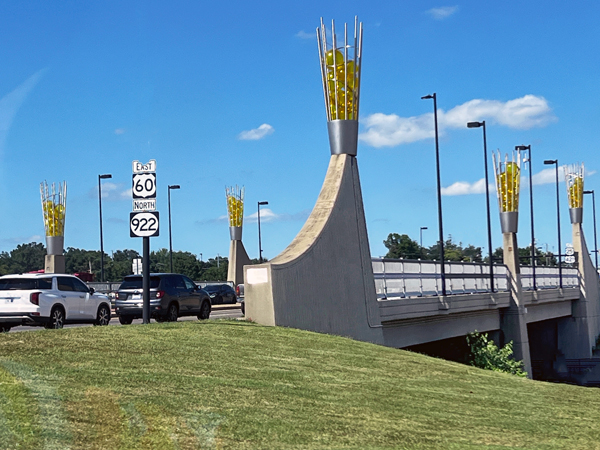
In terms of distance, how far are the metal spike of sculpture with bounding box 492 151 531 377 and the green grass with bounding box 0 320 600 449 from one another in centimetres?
2149

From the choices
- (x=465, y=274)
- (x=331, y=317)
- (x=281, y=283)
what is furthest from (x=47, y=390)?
(x=465, y=274)

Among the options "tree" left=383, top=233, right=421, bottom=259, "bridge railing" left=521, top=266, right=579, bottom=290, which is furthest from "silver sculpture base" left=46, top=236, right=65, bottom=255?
"tree" left=383, top=233, right=421, bottom=259

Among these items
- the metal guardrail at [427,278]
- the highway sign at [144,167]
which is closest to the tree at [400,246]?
the metal guardrail at [427,278]

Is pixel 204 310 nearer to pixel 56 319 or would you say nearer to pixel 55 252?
pixel 56 319

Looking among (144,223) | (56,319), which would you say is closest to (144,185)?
(144,223)

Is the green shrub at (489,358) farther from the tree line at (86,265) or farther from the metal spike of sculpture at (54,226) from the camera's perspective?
the tree line at (86,265)

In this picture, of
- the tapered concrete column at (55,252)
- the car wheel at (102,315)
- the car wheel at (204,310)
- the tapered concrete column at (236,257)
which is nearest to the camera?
the car wheel at (102,315)

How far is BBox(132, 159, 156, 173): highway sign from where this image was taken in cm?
1638

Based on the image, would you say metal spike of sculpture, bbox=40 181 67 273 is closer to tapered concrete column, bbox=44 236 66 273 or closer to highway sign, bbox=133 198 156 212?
tapered concrete column, bbox=44 236 66 273

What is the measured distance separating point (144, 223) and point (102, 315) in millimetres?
8626

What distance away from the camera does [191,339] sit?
47.1 feet

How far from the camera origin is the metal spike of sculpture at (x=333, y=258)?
18.5 metres

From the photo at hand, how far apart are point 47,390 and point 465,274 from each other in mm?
26101

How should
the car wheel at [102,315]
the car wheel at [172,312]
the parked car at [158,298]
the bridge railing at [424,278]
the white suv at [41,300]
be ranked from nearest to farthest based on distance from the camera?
1. the white suv at [41,300]
2. the car wheel at [102,315]
3. the bridge railing at [424,278]
4. the parked car at [158,298]
5. the car wheel at [172,312]
